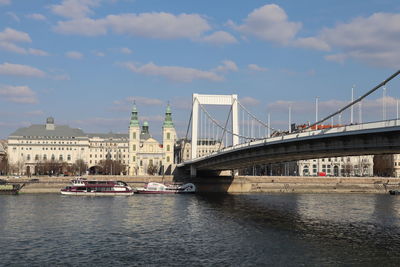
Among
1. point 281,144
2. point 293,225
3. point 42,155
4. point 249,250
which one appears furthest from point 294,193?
point 42,155

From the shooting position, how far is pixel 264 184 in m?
97.4

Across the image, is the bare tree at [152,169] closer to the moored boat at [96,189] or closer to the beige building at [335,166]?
the beige building at [335,166]

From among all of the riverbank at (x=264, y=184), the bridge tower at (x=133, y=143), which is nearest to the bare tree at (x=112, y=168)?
the bridge tower at (x=133, y=143)

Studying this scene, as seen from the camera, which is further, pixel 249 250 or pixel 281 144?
pixel 281 144

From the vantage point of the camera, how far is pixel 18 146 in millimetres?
162875

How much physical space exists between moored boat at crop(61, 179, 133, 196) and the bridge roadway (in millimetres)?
22423

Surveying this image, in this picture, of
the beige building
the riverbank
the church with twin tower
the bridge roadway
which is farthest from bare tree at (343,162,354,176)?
the bridge roadway

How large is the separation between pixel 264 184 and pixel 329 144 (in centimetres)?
5334

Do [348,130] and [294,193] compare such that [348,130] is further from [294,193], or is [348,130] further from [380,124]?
[294,193]

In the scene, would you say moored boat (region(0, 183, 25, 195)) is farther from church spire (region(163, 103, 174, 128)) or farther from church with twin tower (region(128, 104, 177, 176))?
church spire (region(163, 103, 174, 128))

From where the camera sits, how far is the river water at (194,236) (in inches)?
1188

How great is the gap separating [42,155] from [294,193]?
3850 inches

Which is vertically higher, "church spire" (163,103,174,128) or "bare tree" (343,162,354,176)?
"church spire" (163,103,174,128)

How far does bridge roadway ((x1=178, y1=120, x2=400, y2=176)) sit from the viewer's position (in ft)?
121
